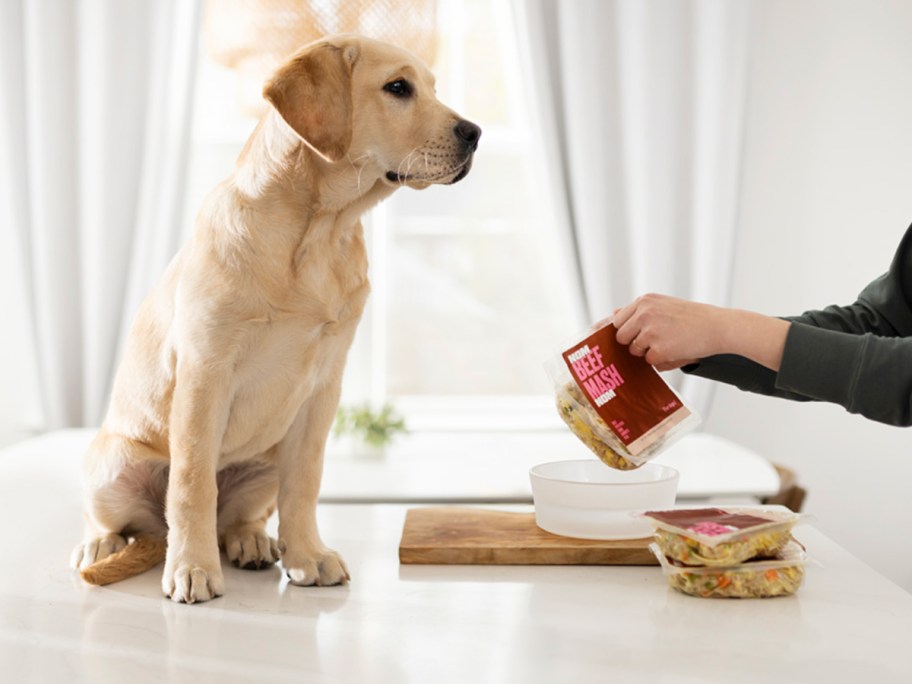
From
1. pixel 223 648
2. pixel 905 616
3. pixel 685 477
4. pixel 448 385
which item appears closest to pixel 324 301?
pixel 223 648

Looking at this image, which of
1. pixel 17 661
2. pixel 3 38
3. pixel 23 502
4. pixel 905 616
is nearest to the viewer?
pixel 17 661

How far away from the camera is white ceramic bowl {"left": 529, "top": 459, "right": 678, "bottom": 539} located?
4.27ft

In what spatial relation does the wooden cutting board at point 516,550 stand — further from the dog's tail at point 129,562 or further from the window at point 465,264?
the window at point 465,264

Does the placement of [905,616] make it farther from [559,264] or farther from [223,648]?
[559,264]

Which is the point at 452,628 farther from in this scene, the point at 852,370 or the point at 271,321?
the point at 852,370

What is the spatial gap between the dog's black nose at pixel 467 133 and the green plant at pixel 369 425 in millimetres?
1325

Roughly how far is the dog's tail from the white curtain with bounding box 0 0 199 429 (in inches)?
68.7

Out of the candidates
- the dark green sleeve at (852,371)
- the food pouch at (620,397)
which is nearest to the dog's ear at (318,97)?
the food pouch at (620,397)

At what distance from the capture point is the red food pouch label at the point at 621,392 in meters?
1.18

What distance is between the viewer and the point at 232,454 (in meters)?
1.35

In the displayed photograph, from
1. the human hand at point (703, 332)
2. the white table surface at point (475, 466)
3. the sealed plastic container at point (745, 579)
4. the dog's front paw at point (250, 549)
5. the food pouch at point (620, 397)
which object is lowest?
the white table surface at point (475, 466)

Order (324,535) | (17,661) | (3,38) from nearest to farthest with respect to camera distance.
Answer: (17,661)
(324,535)
(3,38)

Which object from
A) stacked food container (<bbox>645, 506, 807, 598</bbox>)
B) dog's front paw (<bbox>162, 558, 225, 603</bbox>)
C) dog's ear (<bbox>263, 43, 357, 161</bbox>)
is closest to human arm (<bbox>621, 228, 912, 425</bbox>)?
stacked food container (<bbox>645, 506, 807, 598</bbox>)

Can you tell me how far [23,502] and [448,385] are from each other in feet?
5.85
